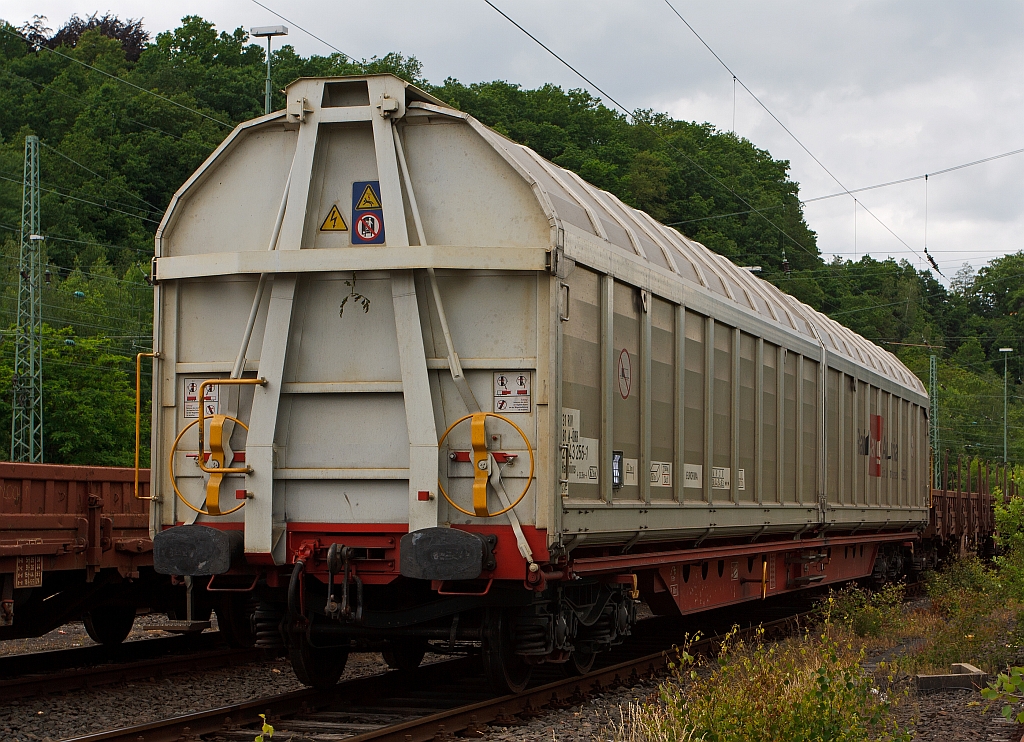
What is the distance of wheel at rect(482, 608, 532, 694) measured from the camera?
317 inches

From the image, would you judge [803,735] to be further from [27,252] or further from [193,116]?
[193,116]

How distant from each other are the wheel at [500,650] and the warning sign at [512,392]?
4.94ft

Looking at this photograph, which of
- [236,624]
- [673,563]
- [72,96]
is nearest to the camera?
[673,563]

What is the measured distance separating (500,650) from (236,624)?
426 centimetres

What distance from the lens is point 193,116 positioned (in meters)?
60.8

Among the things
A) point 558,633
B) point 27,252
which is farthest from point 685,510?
point 27,252

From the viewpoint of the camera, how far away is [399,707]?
835 centimetres

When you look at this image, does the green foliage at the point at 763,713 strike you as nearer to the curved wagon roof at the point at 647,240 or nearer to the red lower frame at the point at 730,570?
the red lower frame at the point at 730,570

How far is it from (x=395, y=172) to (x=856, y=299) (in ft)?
245

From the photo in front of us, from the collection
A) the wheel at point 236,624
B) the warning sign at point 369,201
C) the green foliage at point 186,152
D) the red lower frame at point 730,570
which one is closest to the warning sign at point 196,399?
the warning sign at point 369,201

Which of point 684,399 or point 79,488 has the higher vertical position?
point 684,399

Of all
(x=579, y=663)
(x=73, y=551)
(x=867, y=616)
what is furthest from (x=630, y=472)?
(x=867, y=616)

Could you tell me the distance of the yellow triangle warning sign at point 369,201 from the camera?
805 centimetres

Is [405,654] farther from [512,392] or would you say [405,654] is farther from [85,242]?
[85,242]
